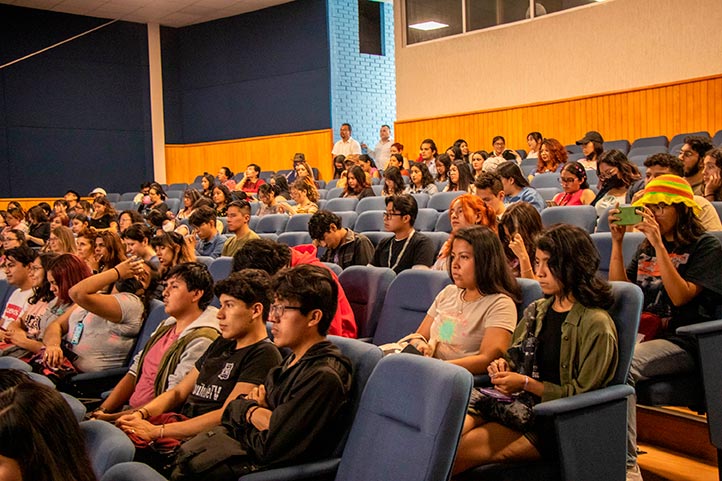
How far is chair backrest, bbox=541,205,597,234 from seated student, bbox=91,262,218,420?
82.2 inches

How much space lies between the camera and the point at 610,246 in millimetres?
3264

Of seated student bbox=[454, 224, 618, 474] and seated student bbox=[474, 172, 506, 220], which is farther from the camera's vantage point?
seated student bbox=[474, 172, 506, 220]

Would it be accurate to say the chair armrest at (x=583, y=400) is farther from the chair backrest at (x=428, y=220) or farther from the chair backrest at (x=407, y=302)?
the chair backrest at (x=428, y=220)

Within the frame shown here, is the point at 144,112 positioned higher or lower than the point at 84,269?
higher

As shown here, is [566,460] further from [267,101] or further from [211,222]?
[267,101]

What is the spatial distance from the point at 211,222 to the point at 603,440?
12.2 ft

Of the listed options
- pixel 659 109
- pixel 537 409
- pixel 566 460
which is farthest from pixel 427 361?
pixel 659 109

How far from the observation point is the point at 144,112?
1357 centimetres

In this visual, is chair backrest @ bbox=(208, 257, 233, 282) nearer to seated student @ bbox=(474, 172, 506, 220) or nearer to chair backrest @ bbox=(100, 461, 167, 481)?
seated student @ bbox=(474, 172, 506, 220)

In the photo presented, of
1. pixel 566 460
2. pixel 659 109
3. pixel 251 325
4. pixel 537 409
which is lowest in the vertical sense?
pixel 566 460

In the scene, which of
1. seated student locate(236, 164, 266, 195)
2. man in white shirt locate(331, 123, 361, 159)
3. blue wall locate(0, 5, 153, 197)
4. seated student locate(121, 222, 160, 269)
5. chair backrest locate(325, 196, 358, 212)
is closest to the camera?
seated student locate(121, 222, 160, 269)

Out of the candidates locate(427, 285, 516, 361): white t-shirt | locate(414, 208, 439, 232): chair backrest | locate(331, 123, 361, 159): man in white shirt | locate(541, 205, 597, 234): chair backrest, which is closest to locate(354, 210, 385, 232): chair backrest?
locate(414, 208, 439, 232): chair backrest

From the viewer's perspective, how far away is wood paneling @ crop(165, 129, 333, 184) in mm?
12320

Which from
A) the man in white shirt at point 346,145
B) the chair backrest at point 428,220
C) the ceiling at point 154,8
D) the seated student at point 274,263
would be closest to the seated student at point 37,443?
the seated student at point 274,263
